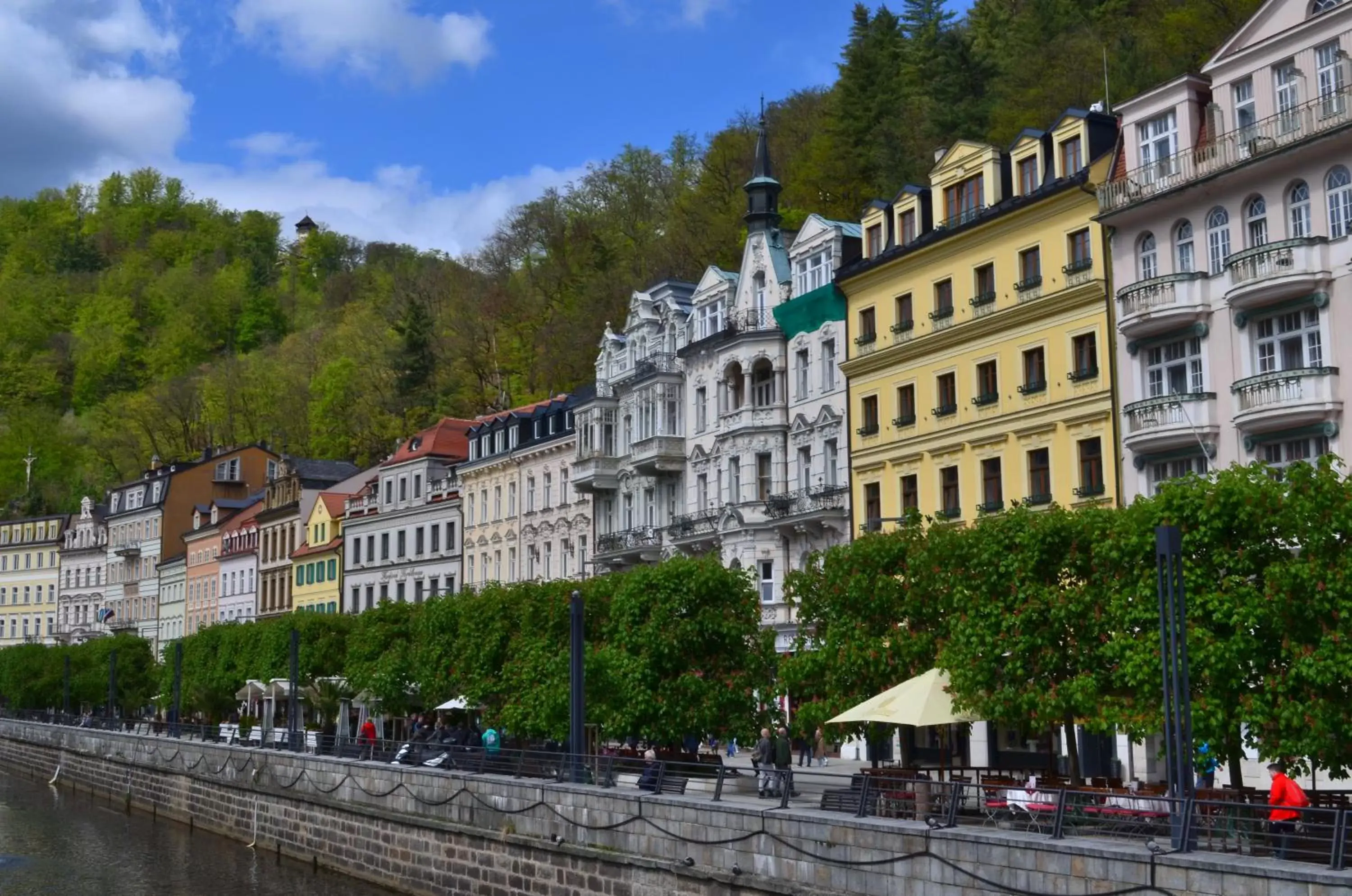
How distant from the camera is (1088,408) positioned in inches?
1508

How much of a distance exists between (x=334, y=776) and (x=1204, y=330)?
23.0 metres

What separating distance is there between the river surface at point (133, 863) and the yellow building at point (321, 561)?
3104 cm

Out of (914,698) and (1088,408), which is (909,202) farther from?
(914,698)

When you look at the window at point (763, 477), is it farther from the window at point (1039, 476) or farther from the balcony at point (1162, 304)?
the balcony at point (1162, 304)

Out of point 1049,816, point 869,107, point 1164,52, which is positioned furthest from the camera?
point 869,107

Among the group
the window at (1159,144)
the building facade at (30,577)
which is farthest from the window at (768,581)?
the building facade at (30,577)

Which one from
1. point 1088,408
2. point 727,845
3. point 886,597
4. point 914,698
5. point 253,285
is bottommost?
point 727,845

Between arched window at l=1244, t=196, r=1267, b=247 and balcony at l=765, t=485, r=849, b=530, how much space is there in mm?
16094

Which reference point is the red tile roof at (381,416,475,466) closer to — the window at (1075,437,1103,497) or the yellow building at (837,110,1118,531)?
the yellow building at (837,110,1118,531)

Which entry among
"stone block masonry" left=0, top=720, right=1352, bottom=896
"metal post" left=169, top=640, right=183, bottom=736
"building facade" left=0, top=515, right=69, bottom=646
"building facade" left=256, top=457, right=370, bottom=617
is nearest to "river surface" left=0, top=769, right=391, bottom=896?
"stone block masonry" left=0, top=720, right=1352, bottom=896

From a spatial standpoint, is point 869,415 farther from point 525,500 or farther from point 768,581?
point 525,500

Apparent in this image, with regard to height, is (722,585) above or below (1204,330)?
below

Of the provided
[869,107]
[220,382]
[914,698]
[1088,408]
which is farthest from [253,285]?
[914,698]

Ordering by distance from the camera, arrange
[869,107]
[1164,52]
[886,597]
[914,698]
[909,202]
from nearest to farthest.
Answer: [914,698]
[886,597]
[909,202]
[1164,52]
[869,107]
